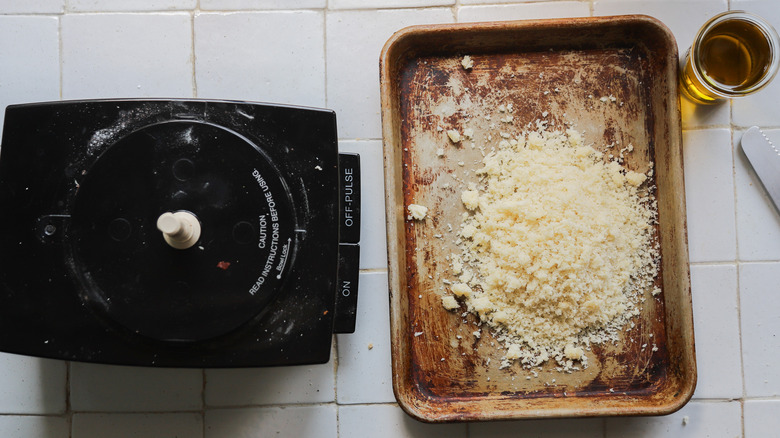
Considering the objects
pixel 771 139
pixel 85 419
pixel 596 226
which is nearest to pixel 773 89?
pixel 771 139

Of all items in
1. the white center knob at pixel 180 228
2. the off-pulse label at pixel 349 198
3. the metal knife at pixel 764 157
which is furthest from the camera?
the metal knife at pixel 764 157

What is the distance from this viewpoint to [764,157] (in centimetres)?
78

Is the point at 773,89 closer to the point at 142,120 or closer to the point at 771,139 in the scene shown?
the point at 771,139

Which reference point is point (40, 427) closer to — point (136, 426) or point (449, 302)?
point (136, 426)

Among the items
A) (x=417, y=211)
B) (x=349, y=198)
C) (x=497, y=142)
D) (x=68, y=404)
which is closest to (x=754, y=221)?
(x=497, y=142)

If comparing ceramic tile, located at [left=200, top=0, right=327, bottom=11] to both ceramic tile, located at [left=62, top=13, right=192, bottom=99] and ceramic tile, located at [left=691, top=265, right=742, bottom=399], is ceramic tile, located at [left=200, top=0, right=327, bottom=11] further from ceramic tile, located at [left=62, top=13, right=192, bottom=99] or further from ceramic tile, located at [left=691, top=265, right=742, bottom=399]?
ceramic tile, located at [left=691, top=265, right=742, bottom=399]

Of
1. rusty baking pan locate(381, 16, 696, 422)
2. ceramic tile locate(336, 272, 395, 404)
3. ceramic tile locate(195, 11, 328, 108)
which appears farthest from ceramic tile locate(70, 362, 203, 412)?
ceramic tile locate(195, 11, 328, 108)

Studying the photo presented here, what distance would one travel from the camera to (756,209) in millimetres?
794

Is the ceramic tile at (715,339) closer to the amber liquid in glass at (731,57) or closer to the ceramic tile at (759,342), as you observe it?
the ceramic tile at (759,342)

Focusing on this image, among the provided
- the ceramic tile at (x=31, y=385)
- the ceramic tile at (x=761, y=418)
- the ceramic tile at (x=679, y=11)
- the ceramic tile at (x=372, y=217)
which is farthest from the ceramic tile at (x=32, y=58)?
the ceramic tile at (x=761, y=418)

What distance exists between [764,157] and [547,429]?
Answer: 1.71 feet

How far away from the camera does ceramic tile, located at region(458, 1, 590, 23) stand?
80 cm

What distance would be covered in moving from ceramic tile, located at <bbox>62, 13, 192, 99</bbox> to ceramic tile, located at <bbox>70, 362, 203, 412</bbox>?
0.42m

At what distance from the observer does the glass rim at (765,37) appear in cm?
73
